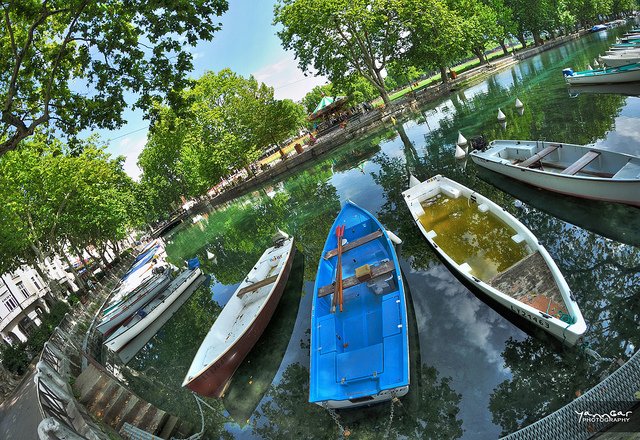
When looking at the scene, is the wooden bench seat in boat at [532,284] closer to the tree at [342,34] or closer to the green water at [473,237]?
the green water at [473,237]

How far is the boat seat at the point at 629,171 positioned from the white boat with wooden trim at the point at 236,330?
13043 millimetres

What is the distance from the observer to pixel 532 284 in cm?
933

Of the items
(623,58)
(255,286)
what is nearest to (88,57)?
(255,286)

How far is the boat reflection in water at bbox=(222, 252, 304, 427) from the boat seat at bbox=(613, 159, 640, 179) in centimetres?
1289

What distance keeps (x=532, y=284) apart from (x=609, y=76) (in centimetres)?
2731

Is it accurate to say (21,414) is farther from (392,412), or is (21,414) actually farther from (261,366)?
(392,412)

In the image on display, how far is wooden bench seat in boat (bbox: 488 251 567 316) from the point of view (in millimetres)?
8594

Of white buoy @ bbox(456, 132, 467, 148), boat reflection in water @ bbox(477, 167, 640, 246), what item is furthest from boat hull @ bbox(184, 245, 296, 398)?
white buoy @ bbox(456, 132, 467, 148)

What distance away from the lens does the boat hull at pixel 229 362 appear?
10945 millimetres

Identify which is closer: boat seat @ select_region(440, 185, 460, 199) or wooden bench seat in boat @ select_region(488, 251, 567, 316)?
wooden bench seat in boat @ select_region(488, 251, 567, 316)

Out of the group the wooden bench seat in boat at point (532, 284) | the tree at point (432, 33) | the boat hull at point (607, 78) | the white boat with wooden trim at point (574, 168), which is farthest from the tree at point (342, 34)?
the wooden bench seat in boat at point (532, 284)

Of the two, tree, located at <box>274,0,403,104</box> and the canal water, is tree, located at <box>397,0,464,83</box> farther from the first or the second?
the canal water

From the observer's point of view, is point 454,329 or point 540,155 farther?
point 540,155

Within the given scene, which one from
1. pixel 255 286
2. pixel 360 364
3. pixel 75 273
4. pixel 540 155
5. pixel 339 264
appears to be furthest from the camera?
pixel 75 273
